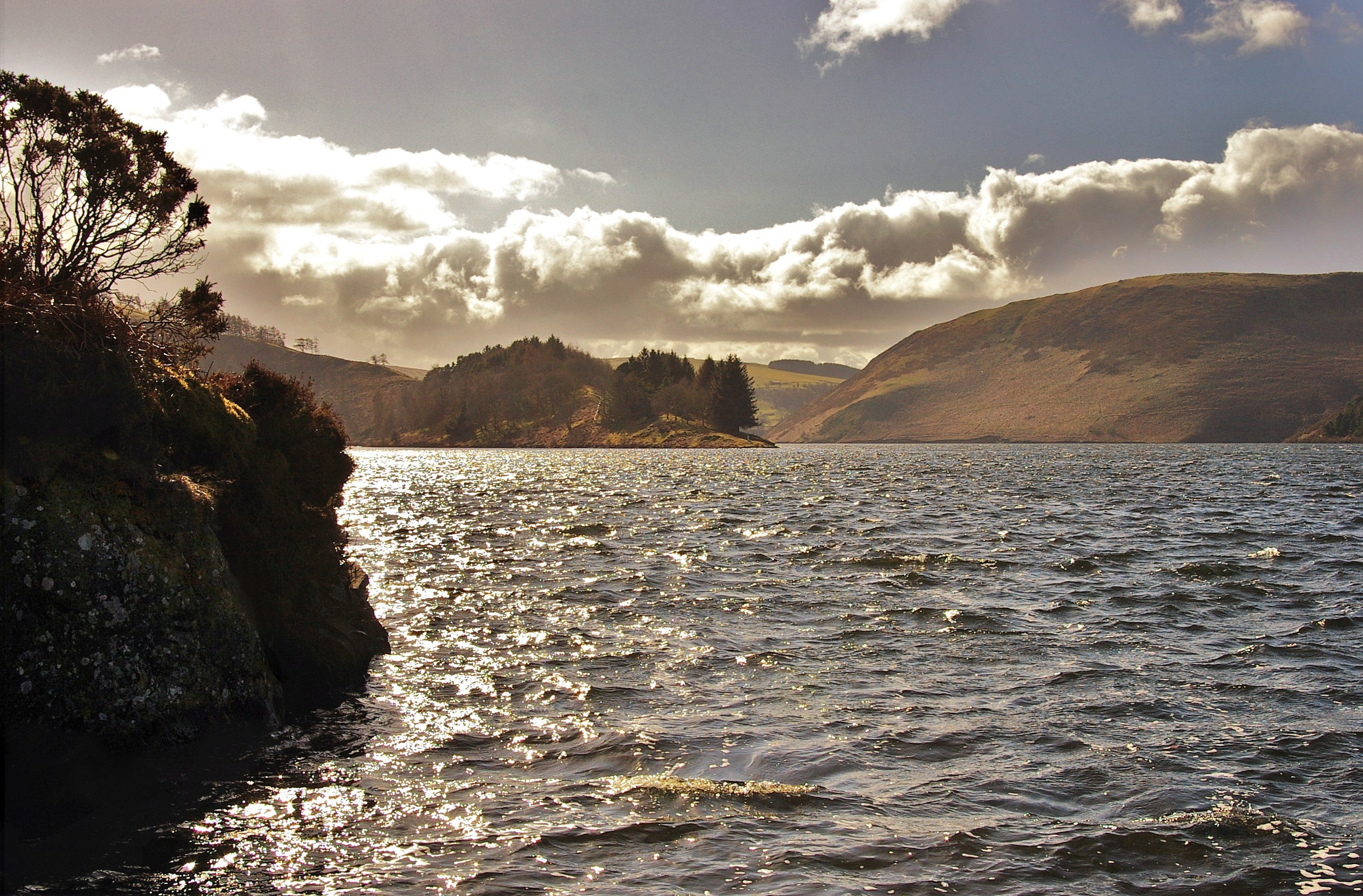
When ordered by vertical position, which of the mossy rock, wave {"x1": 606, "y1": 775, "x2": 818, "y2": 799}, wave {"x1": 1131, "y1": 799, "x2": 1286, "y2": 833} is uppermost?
the mossy rock

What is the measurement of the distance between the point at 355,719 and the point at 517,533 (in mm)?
21683

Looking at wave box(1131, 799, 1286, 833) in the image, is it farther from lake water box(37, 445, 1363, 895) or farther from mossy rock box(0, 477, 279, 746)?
mossy rock box(0, 477, 279, 746)

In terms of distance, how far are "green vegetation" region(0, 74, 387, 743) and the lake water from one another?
142 centimetres

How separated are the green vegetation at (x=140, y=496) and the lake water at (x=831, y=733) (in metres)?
1.42

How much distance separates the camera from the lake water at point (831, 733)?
25.4ft

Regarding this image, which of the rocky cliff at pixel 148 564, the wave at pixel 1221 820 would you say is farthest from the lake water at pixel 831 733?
the rocky cliff at pixel 148 564

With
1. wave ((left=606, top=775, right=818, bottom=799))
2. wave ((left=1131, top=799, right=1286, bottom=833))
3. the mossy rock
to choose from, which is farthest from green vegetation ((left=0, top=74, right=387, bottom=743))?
wave ((left=1131, top=799, right=1286, bottom=833))

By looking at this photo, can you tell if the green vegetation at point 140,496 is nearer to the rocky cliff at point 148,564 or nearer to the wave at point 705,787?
the rocky cliff at point 148,564

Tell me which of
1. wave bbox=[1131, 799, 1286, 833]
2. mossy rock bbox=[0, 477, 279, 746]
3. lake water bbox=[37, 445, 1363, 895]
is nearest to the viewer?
lake water bbox=[37, 445, 1363, 895]

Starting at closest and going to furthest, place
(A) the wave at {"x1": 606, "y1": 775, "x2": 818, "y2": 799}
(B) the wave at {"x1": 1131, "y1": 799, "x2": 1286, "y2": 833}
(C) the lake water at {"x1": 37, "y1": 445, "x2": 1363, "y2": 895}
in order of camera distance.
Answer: (C) the lake water at {"x1": 37, "y1": 445, "x2": 1363, "y2": 895} < (B) the wave at {"x1": 1131, "y1": 799, "x2": 1286, "y2": 833} < (A) the wave at {"x1": 606, "y1": 775, "x2": 818, "y2": 799}

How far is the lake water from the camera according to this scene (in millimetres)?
7746

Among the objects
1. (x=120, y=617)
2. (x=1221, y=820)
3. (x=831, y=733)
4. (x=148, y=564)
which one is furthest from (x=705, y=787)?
(x=148, y=564)

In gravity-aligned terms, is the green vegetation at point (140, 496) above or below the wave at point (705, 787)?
above

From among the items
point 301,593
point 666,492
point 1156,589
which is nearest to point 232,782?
point 301,593
